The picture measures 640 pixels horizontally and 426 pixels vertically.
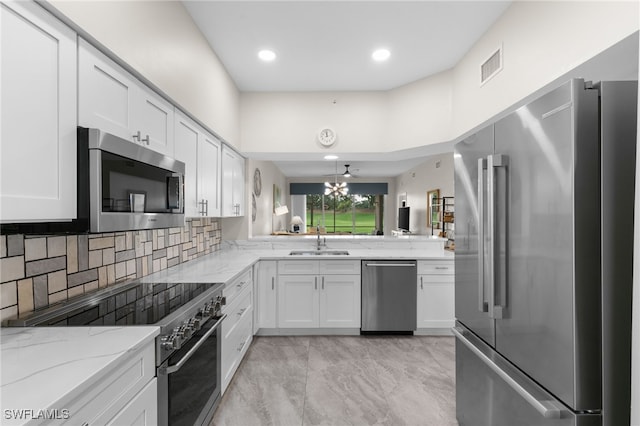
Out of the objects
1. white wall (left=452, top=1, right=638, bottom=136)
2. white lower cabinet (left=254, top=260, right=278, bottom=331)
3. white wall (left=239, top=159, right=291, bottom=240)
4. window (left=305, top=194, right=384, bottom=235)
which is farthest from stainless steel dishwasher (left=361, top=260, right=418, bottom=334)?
window (left=305, top=194, right=384, bottom=235)

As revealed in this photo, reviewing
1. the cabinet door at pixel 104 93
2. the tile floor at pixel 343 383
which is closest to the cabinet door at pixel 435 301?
the tile floor at pixel 343 383

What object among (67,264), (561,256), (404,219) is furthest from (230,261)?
(404,219)

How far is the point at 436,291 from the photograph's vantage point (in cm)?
359

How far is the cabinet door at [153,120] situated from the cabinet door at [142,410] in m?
1.20

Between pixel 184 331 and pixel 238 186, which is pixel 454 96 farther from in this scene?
pixel 184 331

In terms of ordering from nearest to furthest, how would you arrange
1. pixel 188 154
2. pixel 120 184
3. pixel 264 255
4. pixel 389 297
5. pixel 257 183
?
1. pixel 120 184
2. pixel 188 154
3. pixel 389 297
4. pixel 264 255
5. pixel 257 183

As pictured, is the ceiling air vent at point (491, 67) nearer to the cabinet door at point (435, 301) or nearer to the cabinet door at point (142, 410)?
the cabinet door at point (435, 301)

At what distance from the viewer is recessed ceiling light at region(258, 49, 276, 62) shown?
9.57 feet

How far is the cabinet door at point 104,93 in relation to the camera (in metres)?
1.35

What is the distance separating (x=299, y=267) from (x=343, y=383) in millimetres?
1317

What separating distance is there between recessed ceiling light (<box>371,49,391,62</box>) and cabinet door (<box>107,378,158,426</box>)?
2865mm

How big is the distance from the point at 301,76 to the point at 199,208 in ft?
5.77

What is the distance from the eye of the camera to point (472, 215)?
174cm

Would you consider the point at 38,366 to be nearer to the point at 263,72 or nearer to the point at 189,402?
the point at 189,402
